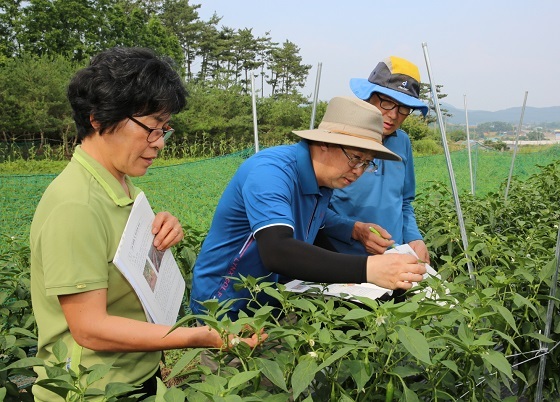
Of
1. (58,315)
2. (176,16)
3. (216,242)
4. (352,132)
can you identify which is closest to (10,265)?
(216,242)

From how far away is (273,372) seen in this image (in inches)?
39.3

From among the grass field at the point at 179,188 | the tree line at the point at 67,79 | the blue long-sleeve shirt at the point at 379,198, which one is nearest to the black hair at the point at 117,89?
the blue long-sleeve shirt at the point at 379,198

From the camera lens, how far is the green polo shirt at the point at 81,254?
1.05 m

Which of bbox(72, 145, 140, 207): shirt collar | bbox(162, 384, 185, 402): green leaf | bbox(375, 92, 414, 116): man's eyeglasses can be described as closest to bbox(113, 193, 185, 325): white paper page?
bbox(72, 145, 140, 207): shirt collar

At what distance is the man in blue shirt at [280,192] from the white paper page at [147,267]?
0.21m

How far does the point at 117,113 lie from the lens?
3.87ft

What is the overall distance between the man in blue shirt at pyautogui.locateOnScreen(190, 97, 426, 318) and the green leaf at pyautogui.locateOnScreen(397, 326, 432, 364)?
1.39 ft

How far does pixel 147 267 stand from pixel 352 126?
2.16 ft

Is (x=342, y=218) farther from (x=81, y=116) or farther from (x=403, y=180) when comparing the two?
(x=81, y=116)

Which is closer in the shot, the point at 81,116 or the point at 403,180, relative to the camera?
the point at 81,116

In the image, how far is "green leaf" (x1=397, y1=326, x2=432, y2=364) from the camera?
0.98 metres

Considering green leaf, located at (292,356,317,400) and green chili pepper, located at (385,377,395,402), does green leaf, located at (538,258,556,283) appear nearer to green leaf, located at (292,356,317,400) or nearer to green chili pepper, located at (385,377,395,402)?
green chili pepper, located at (385,377,395,402)

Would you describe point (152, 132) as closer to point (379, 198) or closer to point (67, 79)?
point (379, 198)

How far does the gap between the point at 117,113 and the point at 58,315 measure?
392 millimetres
